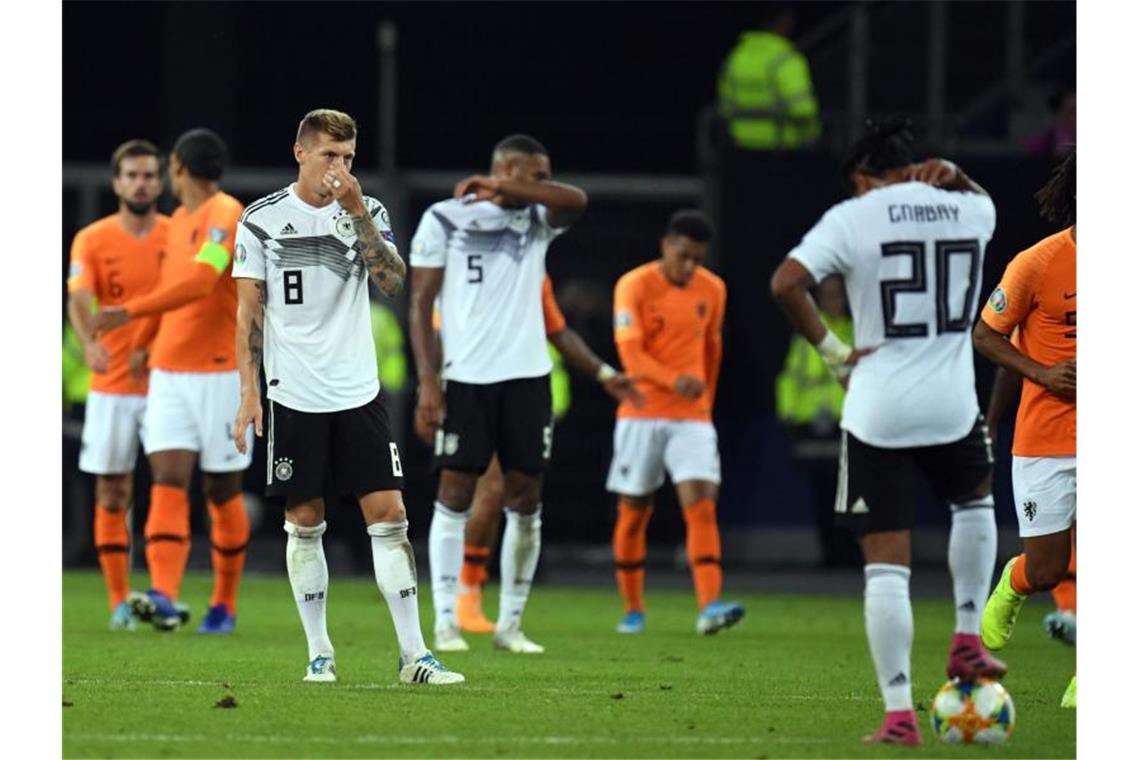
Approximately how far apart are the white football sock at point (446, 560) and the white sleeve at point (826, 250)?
139 inches

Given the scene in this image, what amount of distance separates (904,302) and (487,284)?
11.7 feet

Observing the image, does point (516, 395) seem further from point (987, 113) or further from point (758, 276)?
point (987, 113)

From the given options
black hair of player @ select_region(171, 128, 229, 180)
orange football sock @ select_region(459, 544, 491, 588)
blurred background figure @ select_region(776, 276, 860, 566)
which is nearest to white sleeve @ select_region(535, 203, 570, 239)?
black hair of player @ select_region(171, 128, 229, 180)

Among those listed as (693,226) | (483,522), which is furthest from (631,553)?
(693,226)

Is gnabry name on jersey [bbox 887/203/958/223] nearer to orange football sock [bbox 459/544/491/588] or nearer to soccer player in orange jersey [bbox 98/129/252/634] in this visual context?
soccer player in orange jersey [bbox 98/129/252/634]

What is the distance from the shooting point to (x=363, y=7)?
2177cm

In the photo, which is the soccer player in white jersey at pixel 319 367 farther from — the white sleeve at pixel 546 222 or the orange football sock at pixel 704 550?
the orange football sock at pixel 704 550

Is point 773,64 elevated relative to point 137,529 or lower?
elevated

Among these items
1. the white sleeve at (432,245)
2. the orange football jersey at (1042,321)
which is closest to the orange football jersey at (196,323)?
the white sleeve at (432,245)

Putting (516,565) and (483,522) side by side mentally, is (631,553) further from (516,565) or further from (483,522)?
(516,565)

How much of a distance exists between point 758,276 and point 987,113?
8.85ft
